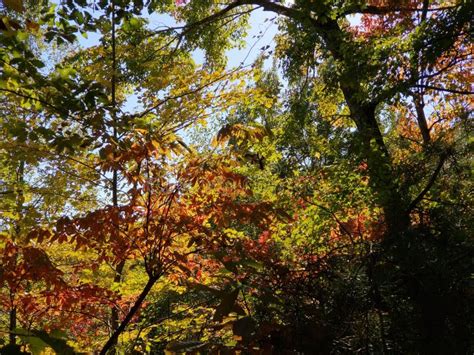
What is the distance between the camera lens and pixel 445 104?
1098cm

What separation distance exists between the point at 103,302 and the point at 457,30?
187 inches

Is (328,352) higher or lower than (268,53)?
lower

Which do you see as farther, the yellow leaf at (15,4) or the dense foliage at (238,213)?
the dense foliage at (238,213)

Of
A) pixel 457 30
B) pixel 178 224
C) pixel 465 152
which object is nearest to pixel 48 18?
pixel 178 224

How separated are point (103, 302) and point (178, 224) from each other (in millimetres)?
1662

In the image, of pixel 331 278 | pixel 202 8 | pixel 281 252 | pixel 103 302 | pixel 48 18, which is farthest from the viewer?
pixel 202 8

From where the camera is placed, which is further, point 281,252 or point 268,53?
point 268,53

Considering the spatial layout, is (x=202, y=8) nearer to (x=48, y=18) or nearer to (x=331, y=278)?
(x=48, y=18)

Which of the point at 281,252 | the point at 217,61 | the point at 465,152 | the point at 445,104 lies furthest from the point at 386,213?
the point at 445,104

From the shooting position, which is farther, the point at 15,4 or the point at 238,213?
the point at 238,213

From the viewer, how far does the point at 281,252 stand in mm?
5336

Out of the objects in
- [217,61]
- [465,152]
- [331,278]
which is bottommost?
[331,278]

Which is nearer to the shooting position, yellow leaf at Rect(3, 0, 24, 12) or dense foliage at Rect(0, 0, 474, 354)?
yellow leaf at Rect(3, 0, 24, 12)

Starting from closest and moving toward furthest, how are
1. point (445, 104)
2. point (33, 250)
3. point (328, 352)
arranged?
1. point (328, 352)
2. point (33, 250)
3. point (445, 104)
